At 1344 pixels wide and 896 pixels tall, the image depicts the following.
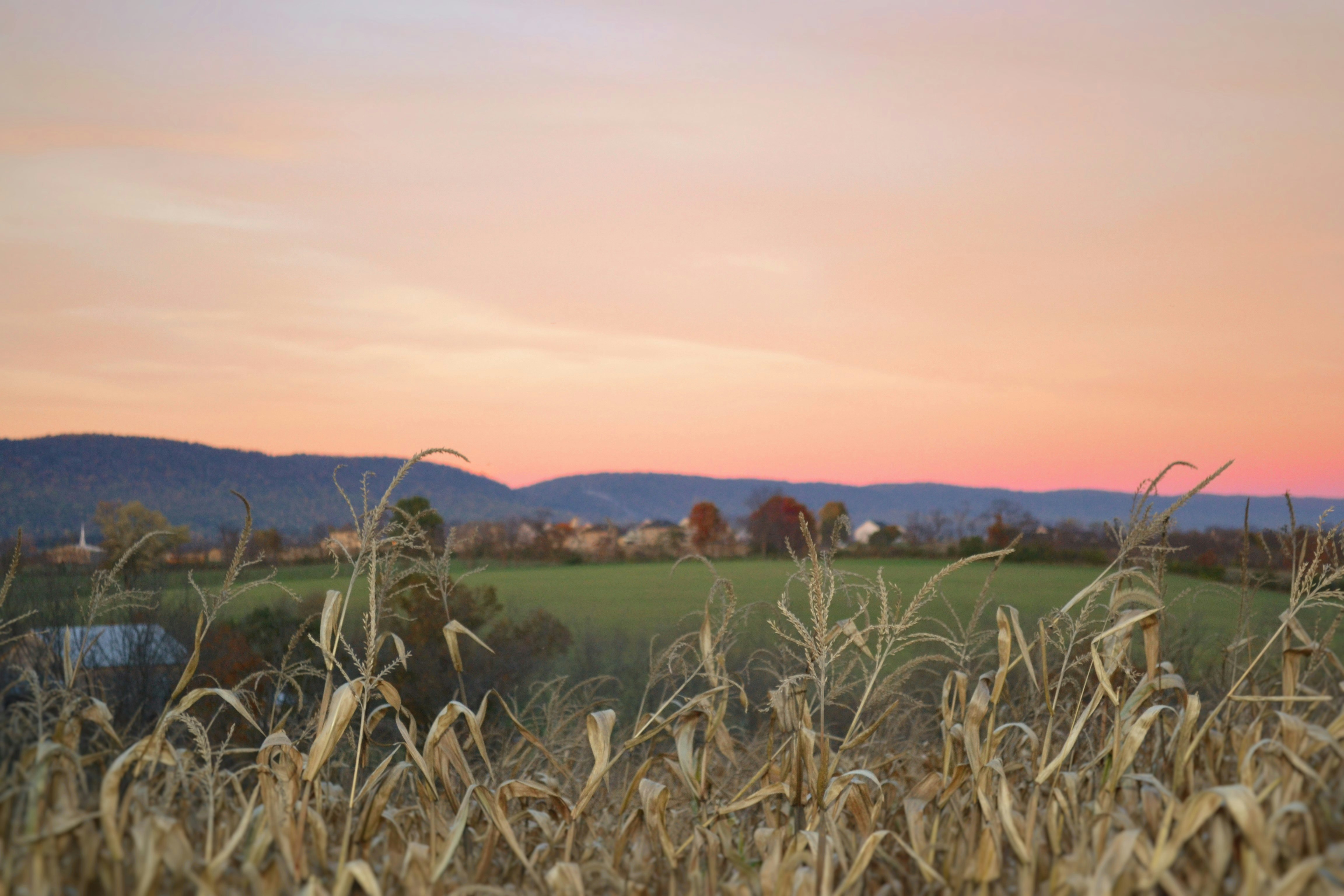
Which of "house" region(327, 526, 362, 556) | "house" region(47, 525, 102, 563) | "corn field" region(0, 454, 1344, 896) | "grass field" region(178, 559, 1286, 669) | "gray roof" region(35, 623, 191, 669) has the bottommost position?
"grass field" region(178, 559, 1286, 669)

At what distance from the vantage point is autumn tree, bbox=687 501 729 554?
195 feet

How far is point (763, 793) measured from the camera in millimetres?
2207

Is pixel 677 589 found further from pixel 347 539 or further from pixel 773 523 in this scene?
pixel 347 539

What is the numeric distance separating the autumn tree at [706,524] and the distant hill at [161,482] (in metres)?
11.7

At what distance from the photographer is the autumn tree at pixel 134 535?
3105 millimetres

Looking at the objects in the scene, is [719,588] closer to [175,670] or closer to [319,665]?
[175,670]

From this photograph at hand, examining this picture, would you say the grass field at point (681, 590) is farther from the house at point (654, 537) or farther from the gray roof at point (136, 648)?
the gray roof at point (136, 648)

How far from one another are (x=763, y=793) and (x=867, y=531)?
5728cm

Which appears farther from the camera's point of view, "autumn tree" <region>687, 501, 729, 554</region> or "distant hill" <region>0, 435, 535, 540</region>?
"autumn tree" <region>687, 501, 729, 554</region>

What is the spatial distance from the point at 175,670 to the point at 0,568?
6.44ft

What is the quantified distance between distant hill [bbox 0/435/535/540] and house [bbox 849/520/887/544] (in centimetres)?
1779

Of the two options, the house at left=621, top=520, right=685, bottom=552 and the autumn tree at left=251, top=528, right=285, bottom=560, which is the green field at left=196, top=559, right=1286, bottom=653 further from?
the autumn tree at left=251, top=528, right=285, bottom=560

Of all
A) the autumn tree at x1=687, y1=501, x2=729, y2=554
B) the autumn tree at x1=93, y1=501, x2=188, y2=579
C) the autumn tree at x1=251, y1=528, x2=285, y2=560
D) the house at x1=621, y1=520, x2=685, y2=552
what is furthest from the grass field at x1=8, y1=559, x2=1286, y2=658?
the autumn tree at x1=687, y1=501, x2=729, y2=554

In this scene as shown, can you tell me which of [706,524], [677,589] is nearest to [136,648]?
[677,589]
